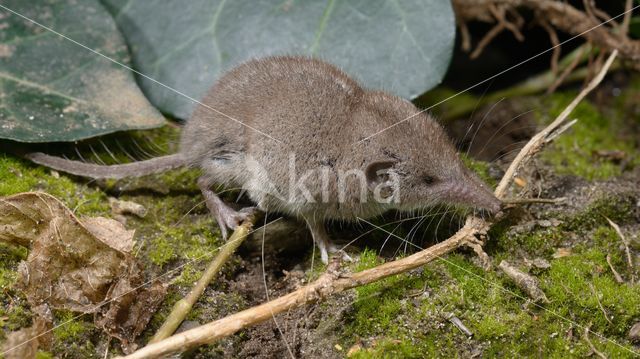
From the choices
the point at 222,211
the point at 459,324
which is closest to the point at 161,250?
the point at 222,211

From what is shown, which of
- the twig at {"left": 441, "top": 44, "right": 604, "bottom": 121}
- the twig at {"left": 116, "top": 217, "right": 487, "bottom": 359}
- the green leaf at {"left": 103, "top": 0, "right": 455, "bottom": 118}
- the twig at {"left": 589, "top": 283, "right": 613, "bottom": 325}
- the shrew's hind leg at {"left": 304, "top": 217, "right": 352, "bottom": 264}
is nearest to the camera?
the twig at {"left": 116, "top": 217, "right": 487, "bottom": 359}

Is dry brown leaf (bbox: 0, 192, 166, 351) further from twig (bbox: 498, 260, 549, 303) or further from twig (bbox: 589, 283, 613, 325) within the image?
twig (bbox: 589, 283, 613, 325)

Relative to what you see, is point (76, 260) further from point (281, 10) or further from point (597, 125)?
point (597, 125)

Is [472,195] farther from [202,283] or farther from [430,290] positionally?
[202,283]

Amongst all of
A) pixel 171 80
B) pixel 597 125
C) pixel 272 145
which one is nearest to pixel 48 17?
pixel 171 80

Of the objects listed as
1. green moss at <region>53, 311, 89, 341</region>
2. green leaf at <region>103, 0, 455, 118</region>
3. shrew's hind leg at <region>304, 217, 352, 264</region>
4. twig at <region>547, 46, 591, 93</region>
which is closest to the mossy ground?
green moss at <region>53, 311, 89, 341</region>

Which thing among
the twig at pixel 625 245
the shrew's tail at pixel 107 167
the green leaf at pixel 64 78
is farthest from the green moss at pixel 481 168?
the green leaf at pixel 64 78
